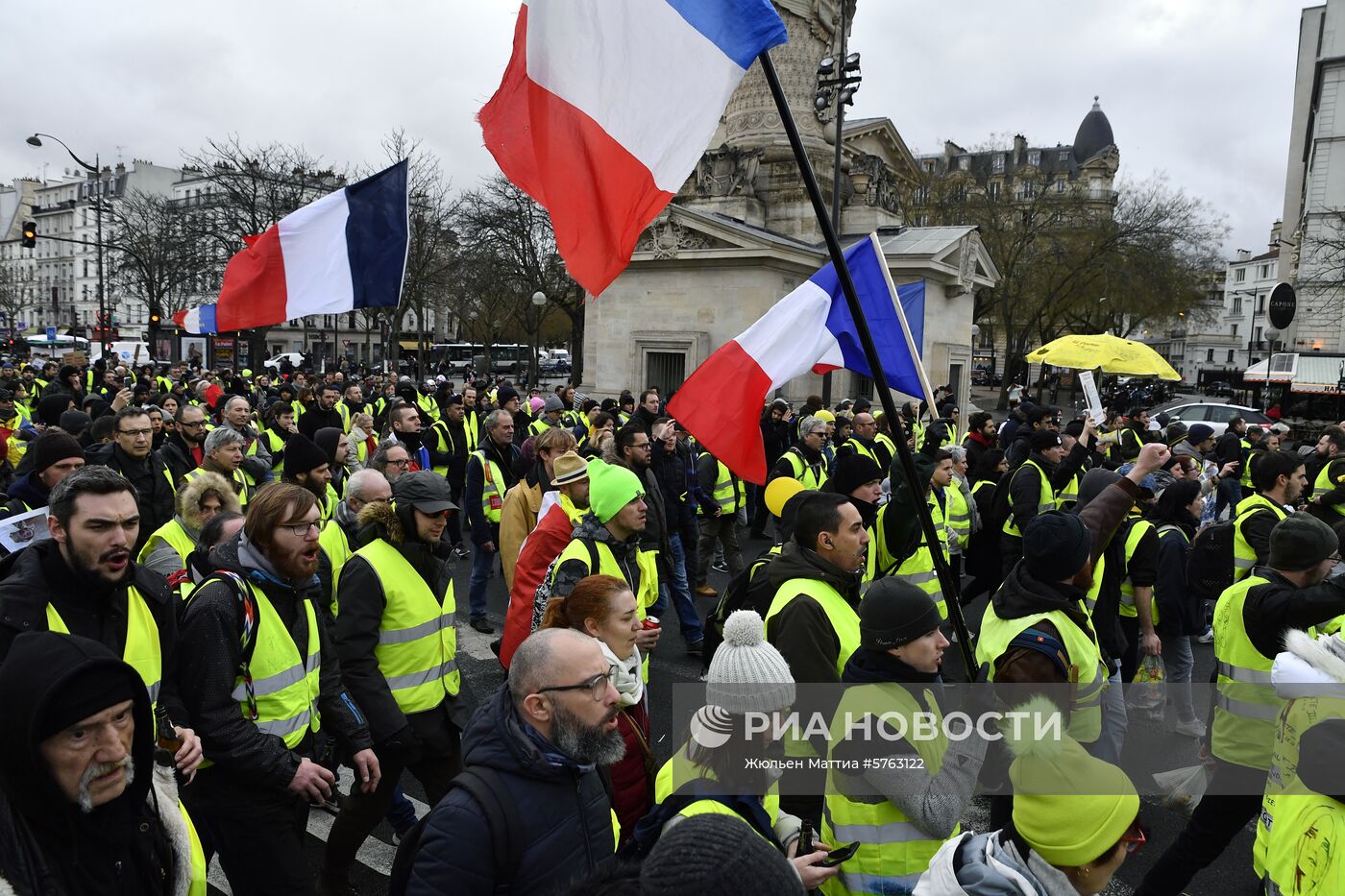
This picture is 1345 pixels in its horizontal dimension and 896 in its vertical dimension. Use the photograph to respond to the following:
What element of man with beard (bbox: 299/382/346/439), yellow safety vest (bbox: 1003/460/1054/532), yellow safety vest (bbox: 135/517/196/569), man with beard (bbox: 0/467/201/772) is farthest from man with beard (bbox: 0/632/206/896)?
man with beard (bbox: 299/382/346/439)

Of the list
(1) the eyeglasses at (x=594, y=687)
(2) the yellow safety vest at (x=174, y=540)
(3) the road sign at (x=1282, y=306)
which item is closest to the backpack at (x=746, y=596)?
(1) the eyeglasses at (x=594, y=687)

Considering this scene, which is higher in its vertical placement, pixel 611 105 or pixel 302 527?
pixel 611 105

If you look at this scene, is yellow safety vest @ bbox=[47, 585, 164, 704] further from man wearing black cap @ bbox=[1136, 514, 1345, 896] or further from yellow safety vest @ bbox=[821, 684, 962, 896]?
man wearing black cap @ bbox=[1136, 514, 1345, 896]

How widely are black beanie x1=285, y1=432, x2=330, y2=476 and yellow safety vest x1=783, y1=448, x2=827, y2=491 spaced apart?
14.2 feet

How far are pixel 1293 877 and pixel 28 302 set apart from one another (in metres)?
117

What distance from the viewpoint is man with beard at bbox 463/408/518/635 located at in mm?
7707

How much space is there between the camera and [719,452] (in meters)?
4.59

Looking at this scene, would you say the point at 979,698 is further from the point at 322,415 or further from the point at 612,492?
the point at 322,415

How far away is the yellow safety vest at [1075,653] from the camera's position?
316 cm

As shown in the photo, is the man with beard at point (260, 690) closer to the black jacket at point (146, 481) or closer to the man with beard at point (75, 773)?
the man with beard at point (75, 773)

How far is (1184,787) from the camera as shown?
467 cm

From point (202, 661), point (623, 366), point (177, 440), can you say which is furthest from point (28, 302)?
point (202, 661)

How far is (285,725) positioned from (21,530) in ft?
7.06

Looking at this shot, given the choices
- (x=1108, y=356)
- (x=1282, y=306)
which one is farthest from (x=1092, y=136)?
(x=1108, y=356)
